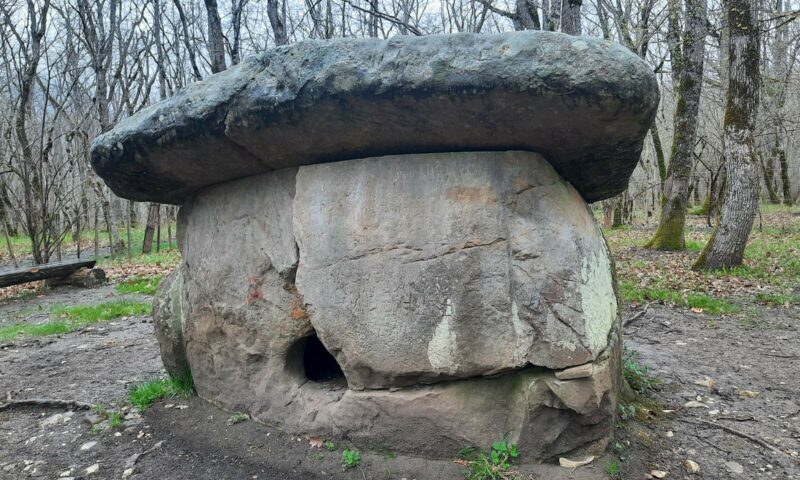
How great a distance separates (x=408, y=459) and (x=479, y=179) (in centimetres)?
145

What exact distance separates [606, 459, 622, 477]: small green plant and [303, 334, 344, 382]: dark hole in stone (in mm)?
1574

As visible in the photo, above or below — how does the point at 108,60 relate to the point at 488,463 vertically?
above

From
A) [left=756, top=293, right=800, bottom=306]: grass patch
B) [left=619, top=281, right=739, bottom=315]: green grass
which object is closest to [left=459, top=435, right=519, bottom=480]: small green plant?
[left=619, top=281, right=739, bottom=315]: green grass

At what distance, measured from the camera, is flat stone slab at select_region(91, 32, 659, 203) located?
2.23 meters

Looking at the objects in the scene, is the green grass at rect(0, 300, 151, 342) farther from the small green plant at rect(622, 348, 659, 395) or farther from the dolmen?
the small green plant at rect(622, 348, 659, 395)

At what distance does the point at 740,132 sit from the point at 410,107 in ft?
21.9

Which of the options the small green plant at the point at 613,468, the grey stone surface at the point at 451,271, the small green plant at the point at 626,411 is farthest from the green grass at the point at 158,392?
the small green plant at the point at 626,411

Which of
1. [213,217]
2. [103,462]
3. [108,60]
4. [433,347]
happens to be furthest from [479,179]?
[108,60]

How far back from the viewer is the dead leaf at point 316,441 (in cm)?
285

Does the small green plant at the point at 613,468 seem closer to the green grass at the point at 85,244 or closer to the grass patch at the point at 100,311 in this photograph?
the grass patch at the point at 100,311

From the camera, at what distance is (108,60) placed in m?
14.2

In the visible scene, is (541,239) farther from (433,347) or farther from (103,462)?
(103,462)

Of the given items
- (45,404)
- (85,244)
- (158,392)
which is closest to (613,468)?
(158,392)

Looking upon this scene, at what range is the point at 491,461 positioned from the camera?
256cm
